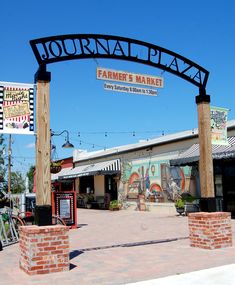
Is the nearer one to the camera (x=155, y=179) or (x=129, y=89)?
(x=129, y=89)

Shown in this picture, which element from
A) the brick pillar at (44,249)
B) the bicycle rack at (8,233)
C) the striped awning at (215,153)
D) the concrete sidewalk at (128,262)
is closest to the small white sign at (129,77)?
the brick pillar at (44,249)

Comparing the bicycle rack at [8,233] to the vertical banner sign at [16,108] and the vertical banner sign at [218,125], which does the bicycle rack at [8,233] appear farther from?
the vertical banner sign at [218,125]

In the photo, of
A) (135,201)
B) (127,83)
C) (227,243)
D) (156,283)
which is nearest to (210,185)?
(227,243)

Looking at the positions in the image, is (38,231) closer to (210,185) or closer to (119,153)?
(210,185)

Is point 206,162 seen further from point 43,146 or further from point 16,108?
point 16,108

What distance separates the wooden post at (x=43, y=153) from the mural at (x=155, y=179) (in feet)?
49.7

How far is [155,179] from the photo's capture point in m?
24.5

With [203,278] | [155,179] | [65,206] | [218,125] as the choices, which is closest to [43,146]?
[203,278]

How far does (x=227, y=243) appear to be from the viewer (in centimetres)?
925

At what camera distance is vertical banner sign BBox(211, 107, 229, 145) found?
9.91 m

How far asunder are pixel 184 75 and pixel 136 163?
1726 cm

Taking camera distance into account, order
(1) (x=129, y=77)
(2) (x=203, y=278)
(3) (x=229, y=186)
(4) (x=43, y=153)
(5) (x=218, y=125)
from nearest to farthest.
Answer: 1. (2) (x=203, y=278)
2. (4) (x=43, y=153)
3. (1) (x=129, y=77)
4. (5) (x=218, y=125)
5. (3) (x=229, y=186)

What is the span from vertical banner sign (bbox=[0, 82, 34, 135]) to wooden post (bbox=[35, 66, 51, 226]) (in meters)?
0.17

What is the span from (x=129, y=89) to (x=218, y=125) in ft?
8.24
